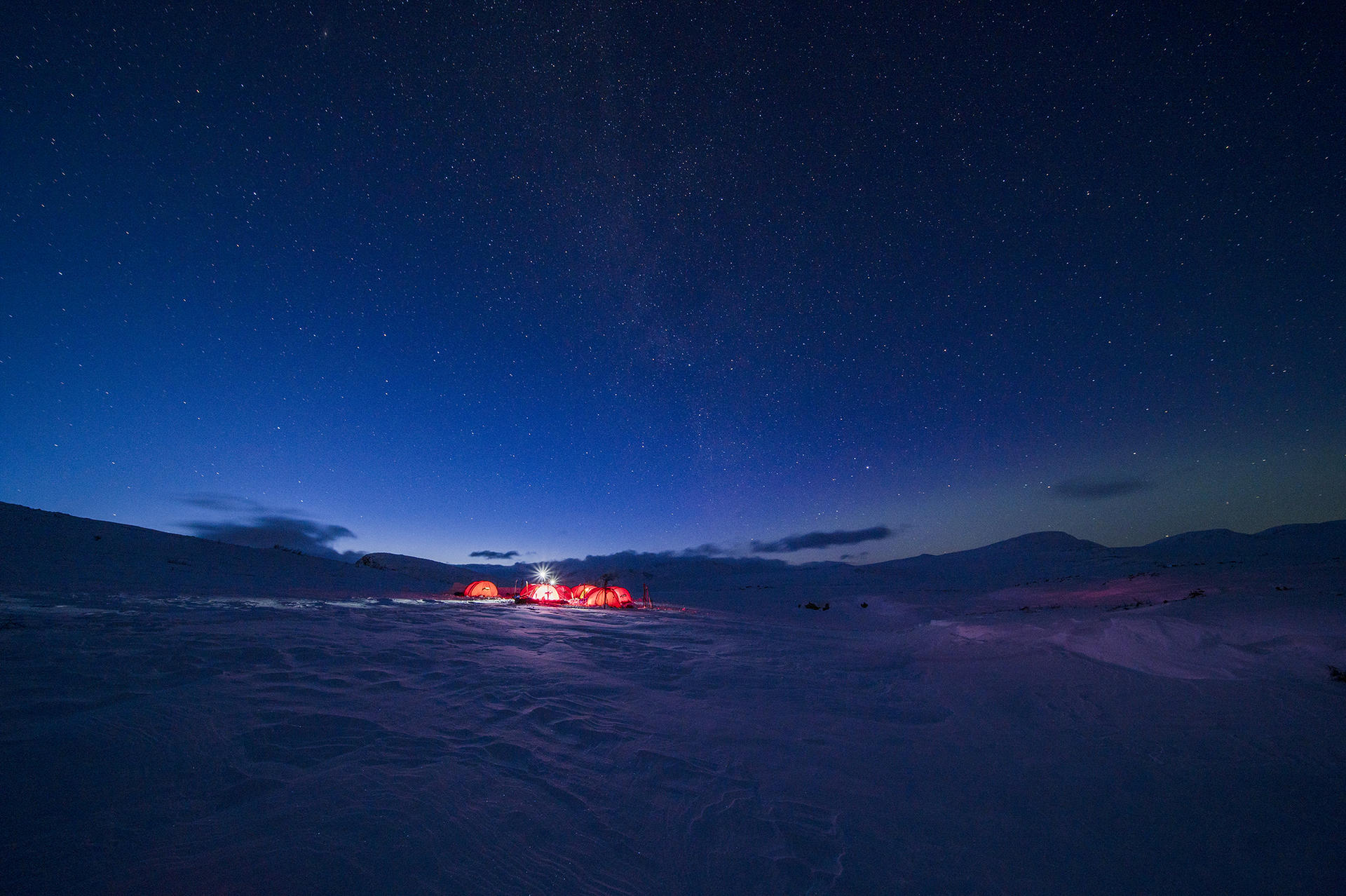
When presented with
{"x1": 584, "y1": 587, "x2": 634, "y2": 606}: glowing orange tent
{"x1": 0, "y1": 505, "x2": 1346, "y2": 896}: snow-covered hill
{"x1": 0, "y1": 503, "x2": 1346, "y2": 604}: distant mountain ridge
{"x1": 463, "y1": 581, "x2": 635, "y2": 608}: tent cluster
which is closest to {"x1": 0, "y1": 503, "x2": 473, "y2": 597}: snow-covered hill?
{"x1": 0, "y1": 503, "x2": 1346, "y2": 604}: distant mountain ridge

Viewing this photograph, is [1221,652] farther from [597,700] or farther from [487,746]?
[487,746]

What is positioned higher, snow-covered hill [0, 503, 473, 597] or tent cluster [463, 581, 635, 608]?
snow-covered hill [0, 503, 473, 597]

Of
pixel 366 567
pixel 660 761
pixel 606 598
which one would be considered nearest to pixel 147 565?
pixel 366 567

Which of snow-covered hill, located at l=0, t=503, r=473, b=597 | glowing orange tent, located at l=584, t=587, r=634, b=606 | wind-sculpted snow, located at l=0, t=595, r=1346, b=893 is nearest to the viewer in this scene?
wind-sculpted snow, located at l=0, t=595, r=1346, b=893

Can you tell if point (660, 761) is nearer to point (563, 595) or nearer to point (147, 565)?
point (563, 595)

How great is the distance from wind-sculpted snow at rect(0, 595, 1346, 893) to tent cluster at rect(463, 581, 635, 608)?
12.8 m

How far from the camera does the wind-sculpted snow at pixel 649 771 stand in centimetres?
228

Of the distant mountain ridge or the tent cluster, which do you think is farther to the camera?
the tent cluster

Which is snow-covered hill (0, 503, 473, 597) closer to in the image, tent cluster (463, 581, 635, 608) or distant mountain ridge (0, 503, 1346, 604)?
distant mountain ridge (0, 503, 1346, 604)

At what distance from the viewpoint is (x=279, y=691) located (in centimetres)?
421

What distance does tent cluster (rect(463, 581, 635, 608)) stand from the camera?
18.8 metres

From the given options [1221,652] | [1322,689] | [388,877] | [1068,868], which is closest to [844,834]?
[1068,868]

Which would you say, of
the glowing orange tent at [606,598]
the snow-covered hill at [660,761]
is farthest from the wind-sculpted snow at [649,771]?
the glowing orange tent at [606,598]

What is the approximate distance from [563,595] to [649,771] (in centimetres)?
1782
